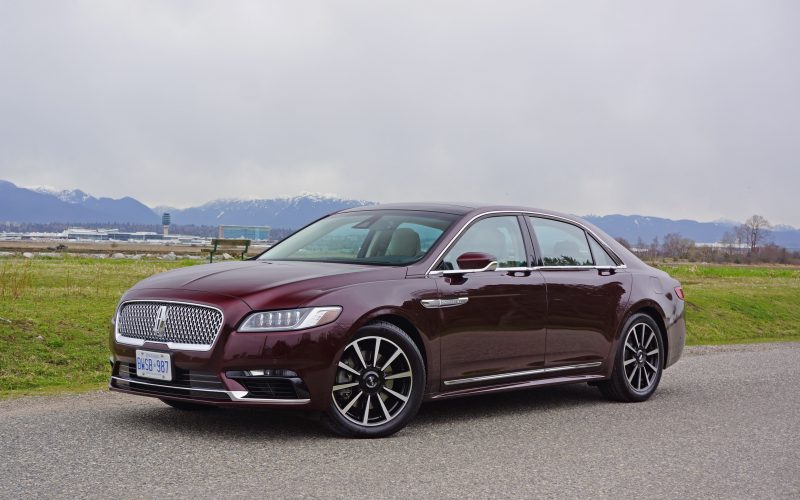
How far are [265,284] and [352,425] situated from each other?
113 cm

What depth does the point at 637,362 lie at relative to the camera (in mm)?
9266

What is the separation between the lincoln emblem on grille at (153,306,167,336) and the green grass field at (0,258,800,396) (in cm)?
228

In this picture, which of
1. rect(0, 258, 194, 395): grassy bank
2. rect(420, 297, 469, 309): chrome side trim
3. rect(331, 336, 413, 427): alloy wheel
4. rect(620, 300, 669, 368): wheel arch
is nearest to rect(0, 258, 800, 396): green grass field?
rect(0, 258, 194, 395): grassy bank

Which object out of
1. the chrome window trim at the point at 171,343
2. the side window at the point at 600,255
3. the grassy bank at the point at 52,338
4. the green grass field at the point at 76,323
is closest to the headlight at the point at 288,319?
the chrome window trim at the point at 171,343

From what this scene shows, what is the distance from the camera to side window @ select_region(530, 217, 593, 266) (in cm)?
854

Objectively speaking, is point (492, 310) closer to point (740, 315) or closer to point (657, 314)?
point (657, 314)

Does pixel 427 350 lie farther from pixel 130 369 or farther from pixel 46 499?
pixel 46 499

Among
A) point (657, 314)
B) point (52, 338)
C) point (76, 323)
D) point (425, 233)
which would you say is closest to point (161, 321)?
point (425, 233)

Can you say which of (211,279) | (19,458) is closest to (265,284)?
(211,279)

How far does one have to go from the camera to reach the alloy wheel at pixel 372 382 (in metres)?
6.80

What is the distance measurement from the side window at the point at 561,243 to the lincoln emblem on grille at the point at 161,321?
3267mm

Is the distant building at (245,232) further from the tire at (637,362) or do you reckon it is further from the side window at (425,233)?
the side window at (425,233)

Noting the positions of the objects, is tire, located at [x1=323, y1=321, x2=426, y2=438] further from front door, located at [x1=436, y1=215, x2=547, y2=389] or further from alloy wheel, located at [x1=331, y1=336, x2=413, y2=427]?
front door, located at [x1=436, y1=215, x2=547, y2=389]

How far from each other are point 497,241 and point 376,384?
187 centimetres
